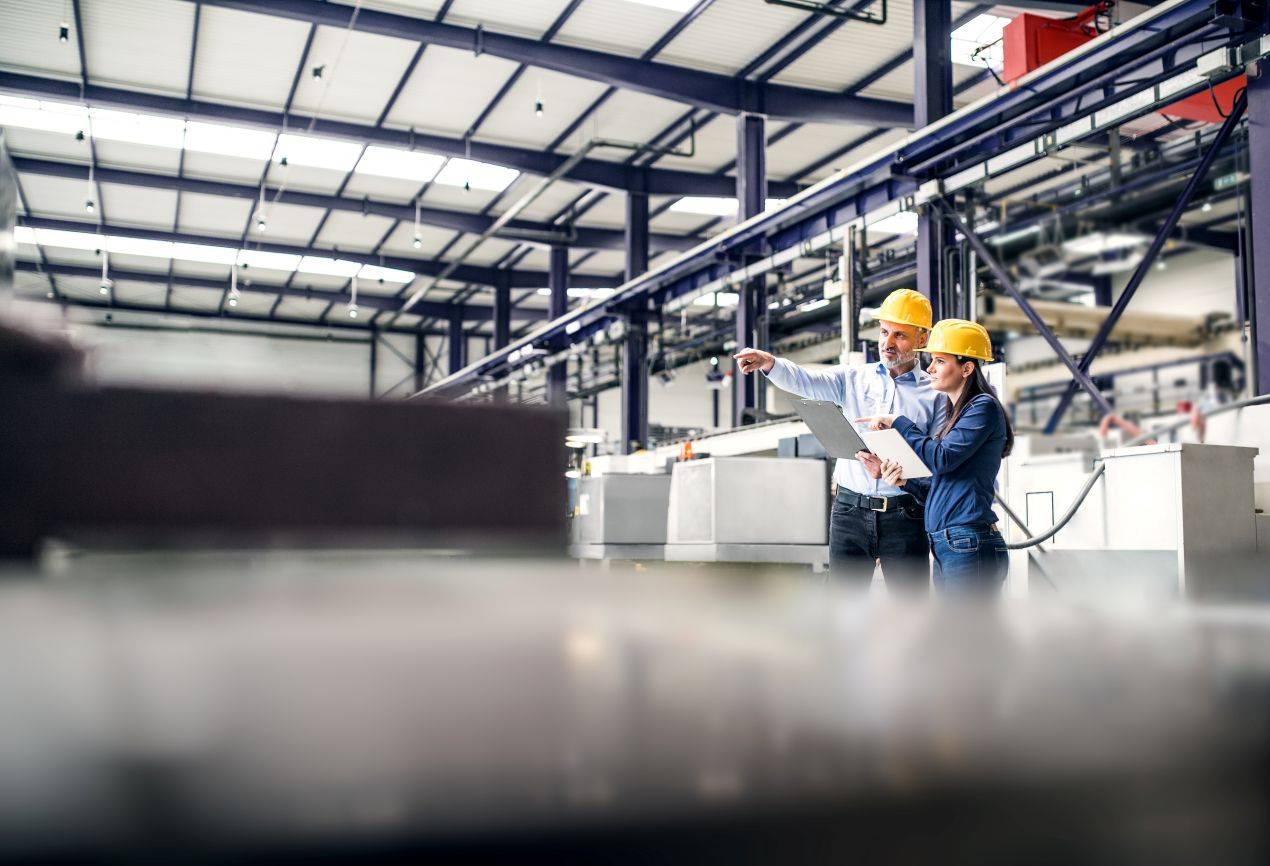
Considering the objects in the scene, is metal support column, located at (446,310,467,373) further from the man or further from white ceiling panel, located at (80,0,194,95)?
the man

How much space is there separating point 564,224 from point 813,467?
26.4 ft

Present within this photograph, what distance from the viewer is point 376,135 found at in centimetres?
1013

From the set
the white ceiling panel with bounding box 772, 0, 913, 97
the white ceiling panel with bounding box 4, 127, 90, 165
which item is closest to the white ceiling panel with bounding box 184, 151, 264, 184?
the white ceiling panel with bounding box 4, 127, 90, 165

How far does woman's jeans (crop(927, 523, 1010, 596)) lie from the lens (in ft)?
8.33

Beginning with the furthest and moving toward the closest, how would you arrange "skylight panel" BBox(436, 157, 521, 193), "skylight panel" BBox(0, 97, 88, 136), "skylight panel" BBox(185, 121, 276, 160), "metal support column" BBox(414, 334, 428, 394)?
1. "metal support column" BBox(414, 334, 428, 394)
2. "skylight panel" BBox(436, 157, 521, 193)
3. "skylight panel" BBox(185, 121, 276, 160)
4. "skylight panel" BBox(0, 97, 88, 136)

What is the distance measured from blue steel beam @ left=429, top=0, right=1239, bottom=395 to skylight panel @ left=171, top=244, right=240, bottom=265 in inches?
310

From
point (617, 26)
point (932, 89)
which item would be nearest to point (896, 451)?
point (932, 89)

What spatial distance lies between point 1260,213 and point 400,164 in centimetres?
892

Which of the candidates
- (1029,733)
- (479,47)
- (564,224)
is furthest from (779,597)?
(564,224)

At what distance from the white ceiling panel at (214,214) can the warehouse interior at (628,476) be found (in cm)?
8

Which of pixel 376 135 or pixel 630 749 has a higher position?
pixel 376 135

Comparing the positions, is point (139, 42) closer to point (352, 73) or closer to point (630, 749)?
point (352, 73)

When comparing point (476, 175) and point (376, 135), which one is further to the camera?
point (476, 175)

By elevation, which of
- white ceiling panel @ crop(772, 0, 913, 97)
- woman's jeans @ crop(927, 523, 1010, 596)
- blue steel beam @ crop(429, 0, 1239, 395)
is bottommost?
woman's jeans @ crop(927, 523, 1010, 596)
